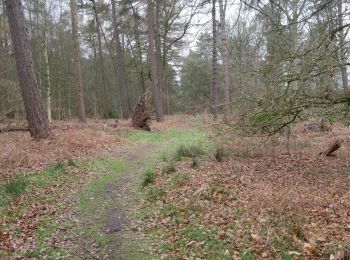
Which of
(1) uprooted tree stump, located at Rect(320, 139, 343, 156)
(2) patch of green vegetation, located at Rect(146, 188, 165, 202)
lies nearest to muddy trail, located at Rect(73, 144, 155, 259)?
(2) patch of green vegetation, located at Rect(146, 188, 165, 202)

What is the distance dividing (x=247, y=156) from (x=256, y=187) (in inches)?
149

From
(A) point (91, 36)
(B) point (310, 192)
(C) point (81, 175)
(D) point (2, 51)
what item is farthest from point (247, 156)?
(A) point (91, 36)

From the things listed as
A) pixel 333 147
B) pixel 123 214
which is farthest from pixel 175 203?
pixel 333 147

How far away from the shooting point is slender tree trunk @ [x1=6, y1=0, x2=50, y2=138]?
11.6 m

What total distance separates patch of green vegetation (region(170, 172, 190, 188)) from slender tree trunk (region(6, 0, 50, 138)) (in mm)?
5610

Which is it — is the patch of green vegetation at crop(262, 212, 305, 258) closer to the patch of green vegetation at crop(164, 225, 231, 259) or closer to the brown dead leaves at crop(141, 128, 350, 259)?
the brown dead leaves at crop(141, 128, 350, 259)

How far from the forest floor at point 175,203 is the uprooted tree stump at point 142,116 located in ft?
24.1

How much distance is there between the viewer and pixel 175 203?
282 inches

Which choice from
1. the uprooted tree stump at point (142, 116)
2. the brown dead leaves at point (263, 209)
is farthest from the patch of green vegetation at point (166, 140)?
the brown dead leaves at point (263, 209)

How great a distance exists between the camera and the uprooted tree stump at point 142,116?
63.7ft

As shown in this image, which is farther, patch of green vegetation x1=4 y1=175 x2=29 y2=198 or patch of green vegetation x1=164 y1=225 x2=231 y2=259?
patch of green vegetation x1=4 y1=175 x2=29 y2=198

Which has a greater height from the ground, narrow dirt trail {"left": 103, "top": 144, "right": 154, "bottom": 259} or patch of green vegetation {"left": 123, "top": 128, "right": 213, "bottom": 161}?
patch of green vegetation {"left": 123, "top": 128, "right": 213, "bottom": 161}

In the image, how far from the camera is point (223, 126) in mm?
10484

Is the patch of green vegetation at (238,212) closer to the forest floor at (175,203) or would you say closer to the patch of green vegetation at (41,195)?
the forest floor at (175,203)
